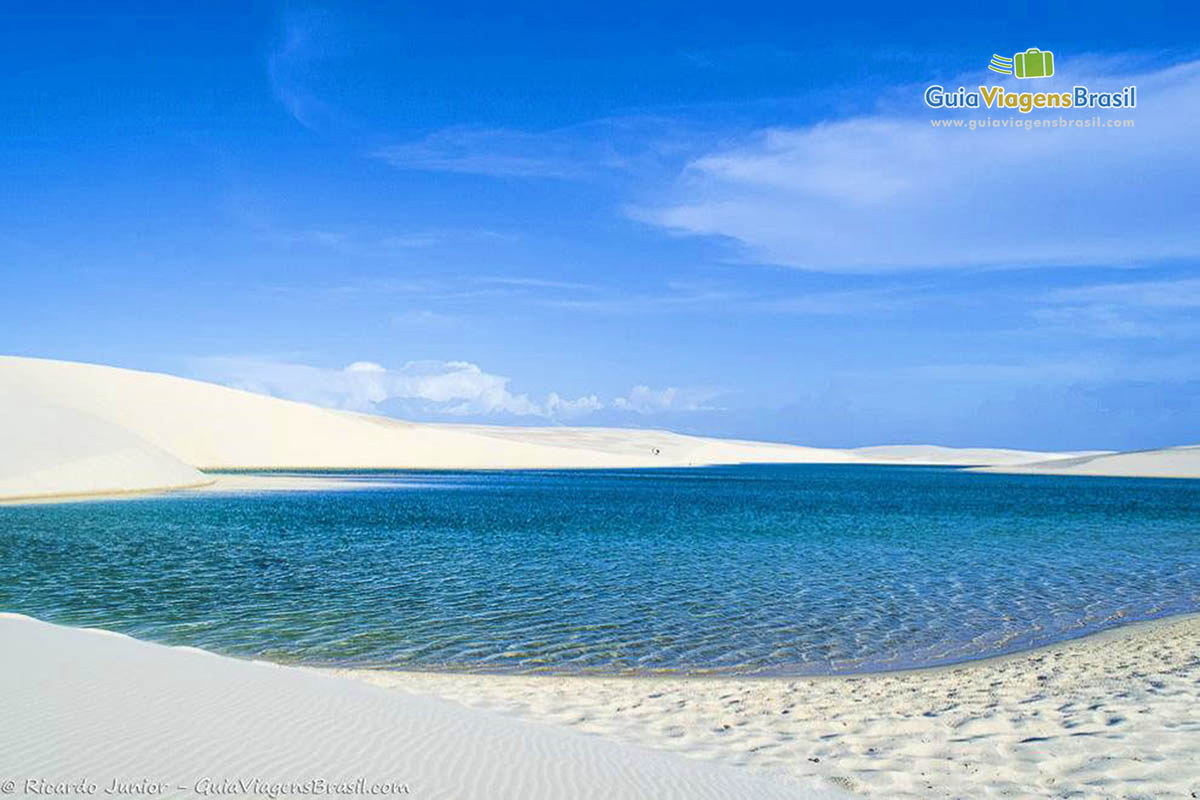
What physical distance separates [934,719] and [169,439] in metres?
91.0

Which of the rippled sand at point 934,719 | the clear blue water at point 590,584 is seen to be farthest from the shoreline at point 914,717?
the clear blue water at point 590,584

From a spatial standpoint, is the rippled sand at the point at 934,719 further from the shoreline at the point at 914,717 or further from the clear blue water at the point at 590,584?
the clear blue water at the point at 590,584

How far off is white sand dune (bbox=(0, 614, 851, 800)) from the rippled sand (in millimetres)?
795

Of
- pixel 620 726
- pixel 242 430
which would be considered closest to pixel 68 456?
pixel 620 726

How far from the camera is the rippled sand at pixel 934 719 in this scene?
6.61 meters

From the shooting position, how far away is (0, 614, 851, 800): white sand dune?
548cm

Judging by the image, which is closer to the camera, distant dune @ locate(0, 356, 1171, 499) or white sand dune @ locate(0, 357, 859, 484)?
distant dune @ locate(0, 356, 1171, 499)

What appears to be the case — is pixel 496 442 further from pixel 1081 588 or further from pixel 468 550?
pixel 1081 588

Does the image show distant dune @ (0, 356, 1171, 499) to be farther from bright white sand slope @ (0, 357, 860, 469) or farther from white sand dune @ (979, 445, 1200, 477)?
white sand dune @ (979, 445, 1200, 477)

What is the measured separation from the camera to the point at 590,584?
60.1 ft

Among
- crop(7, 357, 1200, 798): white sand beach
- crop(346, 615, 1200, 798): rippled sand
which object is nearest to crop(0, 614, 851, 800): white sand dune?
crop(7, 357, 1200, 798): white sand beach

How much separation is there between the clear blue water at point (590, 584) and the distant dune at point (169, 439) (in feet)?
34.3

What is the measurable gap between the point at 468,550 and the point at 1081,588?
1457 cm

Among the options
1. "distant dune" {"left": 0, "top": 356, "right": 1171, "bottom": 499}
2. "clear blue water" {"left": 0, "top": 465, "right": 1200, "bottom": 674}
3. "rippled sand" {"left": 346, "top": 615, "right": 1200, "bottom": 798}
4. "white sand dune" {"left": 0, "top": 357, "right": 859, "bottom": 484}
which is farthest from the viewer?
"white sand dune" {"left": 0, "top": 357, "right": 859, "bottom": 484}
